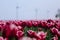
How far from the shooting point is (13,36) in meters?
1.16

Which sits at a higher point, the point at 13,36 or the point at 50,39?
the point at 13,36

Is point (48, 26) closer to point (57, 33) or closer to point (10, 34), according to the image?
point (57, 33)

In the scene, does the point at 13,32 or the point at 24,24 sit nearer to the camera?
Answer: the point at 13,32

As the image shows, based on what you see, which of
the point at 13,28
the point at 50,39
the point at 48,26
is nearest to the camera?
the point at 13,28

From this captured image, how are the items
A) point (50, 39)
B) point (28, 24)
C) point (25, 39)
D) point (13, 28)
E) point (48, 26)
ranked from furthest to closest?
point (28, 24) → point (48, 26) → point (50, 39) → point (13, 28) → point (25, 39)

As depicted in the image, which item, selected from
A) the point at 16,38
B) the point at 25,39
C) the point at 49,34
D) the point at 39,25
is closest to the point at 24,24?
the point at 39,25

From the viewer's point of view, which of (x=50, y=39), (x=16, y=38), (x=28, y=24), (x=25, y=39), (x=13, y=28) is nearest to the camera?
(x=25, y=39)

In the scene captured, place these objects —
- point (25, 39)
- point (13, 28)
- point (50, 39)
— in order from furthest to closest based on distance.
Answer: point (50, 39) → point (13, 28) → point (25, 39)

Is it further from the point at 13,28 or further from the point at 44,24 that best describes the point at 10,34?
the point at 44,24

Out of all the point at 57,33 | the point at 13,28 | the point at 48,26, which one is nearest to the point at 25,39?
the point at 13,28

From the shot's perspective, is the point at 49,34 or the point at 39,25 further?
the point at 39,25

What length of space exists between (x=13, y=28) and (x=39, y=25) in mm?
1652

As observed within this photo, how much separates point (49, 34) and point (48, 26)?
305 mm

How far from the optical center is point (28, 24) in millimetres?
2566
